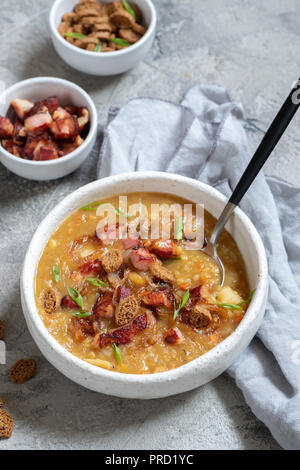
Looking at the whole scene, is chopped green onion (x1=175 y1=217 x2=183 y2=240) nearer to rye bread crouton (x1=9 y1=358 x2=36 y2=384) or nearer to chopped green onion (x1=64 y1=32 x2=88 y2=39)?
rye bread crouton (x1=9 y1=358 x2=36 y2=384)

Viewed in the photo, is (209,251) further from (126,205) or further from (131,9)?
(131,9)

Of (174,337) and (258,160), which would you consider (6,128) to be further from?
(174,337)

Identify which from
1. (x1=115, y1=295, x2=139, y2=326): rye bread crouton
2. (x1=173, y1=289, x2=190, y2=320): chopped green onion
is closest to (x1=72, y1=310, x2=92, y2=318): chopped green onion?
(x1=115, y1=295, x2=139, y2=326): rye bread crouton

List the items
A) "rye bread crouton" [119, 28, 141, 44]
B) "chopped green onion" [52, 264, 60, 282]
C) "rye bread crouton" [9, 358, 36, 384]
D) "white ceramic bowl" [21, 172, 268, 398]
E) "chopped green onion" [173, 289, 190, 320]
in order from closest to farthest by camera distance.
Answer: "white ceramic bowl" [21, 172, 268, 398] < "chopped green onion" [173, 289, 190, 320] < "chopped green onion" [52, 264, 60, 282] < "rye bread crouton" [9, 358, 36, 384] < "rye bread crouton" [119, 28, 141, 44]
